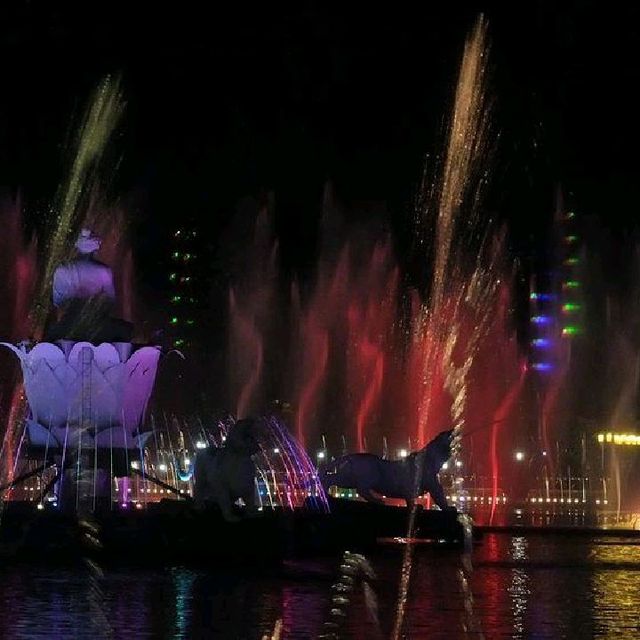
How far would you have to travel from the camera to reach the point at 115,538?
742 inches

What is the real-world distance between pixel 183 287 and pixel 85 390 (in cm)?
3972

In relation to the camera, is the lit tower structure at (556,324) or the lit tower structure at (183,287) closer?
the lit tower structure at (183,287)

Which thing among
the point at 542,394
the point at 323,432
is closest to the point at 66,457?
the point at 323,432

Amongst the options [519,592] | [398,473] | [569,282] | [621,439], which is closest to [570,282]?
[569,282]

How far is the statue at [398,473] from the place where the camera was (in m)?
23.7

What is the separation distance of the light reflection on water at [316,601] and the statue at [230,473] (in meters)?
1.51

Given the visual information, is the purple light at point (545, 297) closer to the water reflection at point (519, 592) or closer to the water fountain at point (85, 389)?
the water reflection at point (519, 592)

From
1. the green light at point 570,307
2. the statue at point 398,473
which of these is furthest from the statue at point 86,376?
the green light at point 570,307

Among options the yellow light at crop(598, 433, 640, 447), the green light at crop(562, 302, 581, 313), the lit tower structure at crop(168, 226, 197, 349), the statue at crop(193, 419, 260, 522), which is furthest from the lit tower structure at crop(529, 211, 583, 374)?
the statue at crop(193, 419, 260, 522)

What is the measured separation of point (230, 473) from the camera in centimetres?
1978

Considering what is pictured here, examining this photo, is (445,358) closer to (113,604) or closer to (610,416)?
(610,416)

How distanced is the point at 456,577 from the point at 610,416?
50727mm

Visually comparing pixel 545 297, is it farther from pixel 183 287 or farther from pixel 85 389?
pixel 85 389

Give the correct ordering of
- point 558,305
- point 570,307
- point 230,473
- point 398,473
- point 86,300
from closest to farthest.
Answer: point 230,473 → point 86,300 → point 398,473 → point 570,307 → point 558,305
